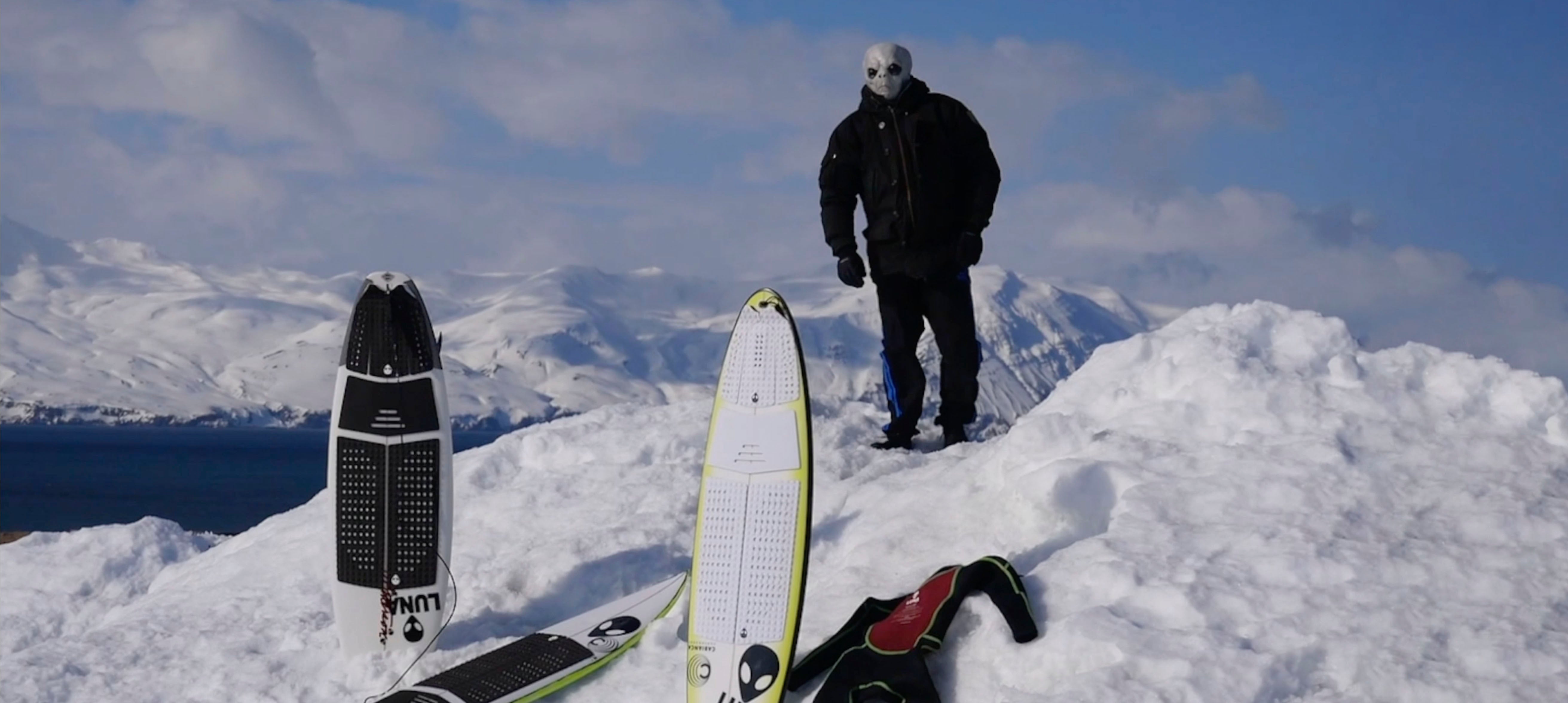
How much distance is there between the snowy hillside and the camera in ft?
16.5

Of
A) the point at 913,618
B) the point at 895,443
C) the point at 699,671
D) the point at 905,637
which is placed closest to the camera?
the point at 905,637

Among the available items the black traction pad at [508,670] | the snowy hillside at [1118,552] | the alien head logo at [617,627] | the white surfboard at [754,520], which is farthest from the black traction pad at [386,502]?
the white surfboard at [754,520]

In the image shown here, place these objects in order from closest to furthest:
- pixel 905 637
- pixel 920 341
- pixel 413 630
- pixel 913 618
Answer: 1. pixel 905 637
2. pixel 913 618
3. pixel 413 630
4. pixel 920 341

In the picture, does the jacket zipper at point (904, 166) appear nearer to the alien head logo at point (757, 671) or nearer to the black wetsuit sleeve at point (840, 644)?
the black wetsuit sleeve at point (840, 644)

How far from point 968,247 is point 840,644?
12.1 ft

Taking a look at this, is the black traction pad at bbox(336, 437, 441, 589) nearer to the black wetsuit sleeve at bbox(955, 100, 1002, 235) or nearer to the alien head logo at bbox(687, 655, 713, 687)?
the alien head logo at bbox(687, 655, 713, 687)

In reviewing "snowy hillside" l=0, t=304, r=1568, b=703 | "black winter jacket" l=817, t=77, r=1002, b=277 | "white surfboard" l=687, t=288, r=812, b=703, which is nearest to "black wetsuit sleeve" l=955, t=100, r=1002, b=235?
"black winter jacket" l=817, t=77, r=1002, b=277

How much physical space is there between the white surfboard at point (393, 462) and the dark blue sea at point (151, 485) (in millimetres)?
51399

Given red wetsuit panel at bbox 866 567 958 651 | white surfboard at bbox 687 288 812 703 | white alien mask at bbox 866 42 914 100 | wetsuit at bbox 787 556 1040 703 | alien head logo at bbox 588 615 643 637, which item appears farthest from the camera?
white alien mask at bbox 866 42 914 100

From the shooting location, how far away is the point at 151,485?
112812 millimetres

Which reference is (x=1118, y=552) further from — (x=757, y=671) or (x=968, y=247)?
(x=968, y=247)

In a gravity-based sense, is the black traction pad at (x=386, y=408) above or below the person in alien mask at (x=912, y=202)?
below

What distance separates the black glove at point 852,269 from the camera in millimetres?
8555

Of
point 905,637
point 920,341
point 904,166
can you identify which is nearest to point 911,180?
point 904,166
